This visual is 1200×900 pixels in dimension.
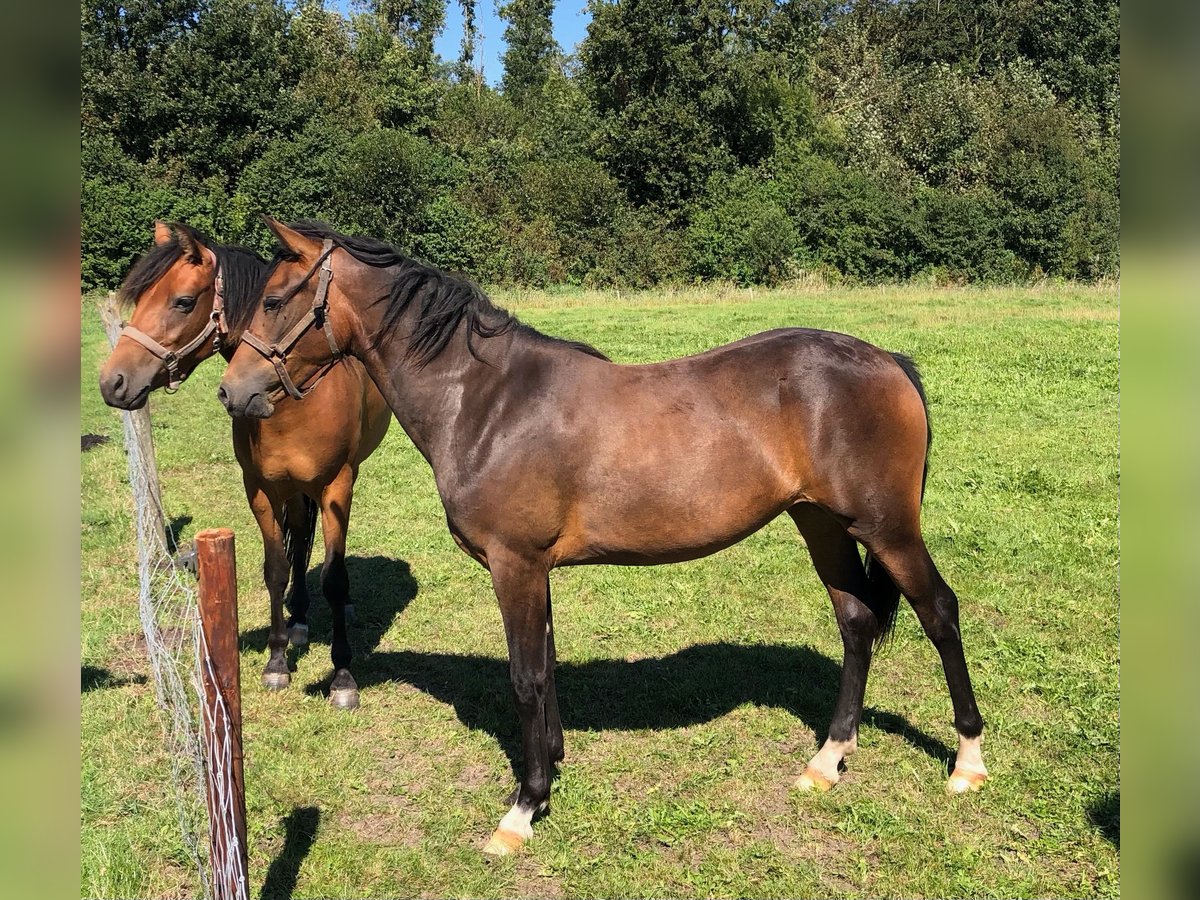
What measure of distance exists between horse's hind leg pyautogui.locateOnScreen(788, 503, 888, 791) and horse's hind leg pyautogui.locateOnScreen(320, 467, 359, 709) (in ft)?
8.55

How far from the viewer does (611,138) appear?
31875mm

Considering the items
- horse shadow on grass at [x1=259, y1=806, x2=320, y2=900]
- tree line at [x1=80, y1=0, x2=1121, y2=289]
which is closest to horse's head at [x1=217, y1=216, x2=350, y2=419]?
horse shadow on grass at [x1=259, y1=806, x2=320, y2=900]

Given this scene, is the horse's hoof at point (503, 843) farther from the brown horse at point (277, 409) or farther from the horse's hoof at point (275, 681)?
the horse's hoof at point (275, 681)

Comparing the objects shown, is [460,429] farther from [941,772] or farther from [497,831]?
[941,772]

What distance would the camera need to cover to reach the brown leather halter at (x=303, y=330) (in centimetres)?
342

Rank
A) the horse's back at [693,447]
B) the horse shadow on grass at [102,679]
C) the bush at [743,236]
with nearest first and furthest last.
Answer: the horse's back at [693,447] → the horse shadow on grass at [102,679] → the bush at [743,236]

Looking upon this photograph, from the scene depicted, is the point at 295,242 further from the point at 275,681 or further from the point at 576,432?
the point at 275,681

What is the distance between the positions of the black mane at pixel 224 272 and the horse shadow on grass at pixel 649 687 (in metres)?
2.22

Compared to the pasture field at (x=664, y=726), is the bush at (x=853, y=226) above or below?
above

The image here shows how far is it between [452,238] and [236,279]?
82.4ft

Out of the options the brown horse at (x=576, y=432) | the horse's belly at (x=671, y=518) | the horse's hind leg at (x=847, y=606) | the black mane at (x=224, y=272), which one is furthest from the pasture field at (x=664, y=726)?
the black mane at (x=224, y=272)

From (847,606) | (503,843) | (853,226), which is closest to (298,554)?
(503,843)

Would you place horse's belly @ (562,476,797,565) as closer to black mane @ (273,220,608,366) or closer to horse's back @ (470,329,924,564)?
horse's back @ (470,329,924,564)

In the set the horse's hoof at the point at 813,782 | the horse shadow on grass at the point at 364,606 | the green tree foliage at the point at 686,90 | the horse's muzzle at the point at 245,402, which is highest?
the green tree foliage at the point at 686,90
